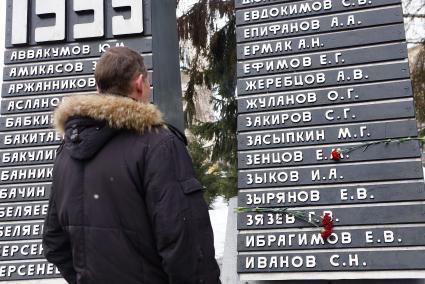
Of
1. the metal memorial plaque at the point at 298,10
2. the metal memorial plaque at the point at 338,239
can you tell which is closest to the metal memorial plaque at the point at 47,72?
the metal memorial plaque at the point at 298,10

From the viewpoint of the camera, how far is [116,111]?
1862 mm

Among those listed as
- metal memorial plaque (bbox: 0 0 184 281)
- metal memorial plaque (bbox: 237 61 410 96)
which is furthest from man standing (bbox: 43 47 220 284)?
metal memorial plaque (bbox: 0 0 184 281)

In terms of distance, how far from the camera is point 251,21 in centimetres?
452

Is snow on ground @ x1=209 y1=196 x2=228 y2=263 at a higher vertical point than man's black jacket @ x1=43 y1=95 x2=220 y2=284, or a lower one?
lower

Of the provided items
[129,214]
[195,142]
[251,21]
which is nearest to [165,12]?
[251,21]

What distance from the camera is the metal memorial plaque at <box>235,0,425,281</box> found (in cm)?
379

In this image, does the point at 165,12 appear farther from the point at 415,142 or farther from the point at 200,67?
the point at 415,142

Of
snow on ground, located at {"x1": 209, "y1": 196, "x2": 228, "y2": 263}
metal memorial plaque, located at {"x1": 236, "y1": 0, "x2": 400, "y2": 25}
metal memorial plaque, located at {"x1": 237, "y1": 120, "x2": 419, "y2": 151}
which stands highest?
metal memorial plaque, located at {"x1": 236, "y1": 0, "x2": 400, "y2": 25}

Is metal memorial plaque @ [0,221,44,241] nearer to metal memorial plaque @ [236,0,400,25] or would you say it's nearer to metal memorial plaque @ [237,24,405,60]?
metal memorial plaque @ [237,24,405,60]

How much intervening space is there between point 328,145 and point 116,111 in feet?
8.41

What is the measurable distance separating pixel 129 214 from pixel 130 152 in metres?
0.23

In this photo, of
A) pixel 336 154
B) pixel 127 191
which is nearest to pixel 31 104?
pixel 336 154

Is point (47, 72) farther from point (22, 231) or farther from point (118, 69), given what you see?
point (118, 69)

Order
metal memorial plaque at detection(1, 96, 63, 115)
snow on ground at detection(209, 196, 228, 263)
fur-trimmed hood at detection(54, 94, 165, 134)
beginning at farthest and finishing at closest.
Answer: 1. snow on ground at detection(209, 196, 228, 263)
2. metal memorial plaque at detection(1, 96, 63, 115)
3. fur-trimmed hood at detection(54, 94, 165, 134)
